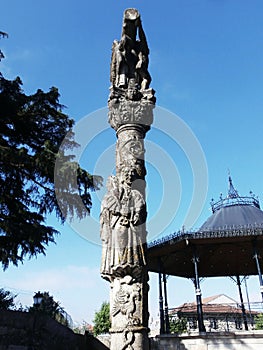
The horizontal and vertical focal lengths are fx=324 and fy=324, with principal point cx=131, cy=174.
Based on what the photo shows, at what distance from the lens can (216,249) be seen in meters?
15.1

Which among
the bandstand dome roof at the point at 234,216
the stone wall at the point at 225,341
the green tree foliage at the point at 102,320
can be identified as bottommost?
the stone wall at the point at 225,341

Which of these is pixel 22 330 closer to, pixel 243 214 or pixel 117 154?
pixel 117 154

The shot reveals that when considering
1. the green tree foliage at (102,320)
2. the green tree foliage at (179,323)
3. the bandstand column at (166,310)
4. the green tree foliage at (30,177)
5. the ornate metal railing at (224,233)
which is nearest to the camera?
the green tree foliage at (30,177)

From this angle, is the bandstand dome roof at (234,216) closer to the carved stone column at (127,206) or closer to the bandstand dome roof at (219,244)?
the bandstand dome roof at (219,244)

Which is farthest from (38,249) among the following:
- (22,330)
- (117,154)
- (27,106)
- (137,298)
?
(137,298)

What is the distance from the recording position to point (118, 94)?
19.4ft

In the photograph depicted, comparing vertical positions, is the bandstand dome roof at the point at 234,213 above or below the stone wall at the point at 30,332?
above

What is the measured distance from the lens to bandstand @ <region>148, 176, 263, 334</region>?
40.2 ft

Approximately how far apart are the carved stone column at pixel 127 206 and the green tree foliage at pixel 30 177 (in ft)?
16.0

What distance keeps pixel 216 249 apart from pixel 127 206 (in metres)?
11.6

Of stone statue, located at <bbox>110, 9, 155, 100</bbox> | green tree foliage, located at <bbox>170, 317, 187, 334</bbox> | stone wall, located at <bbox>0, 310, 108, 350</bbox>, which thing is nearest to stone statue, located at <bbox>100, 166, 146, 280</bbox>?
stone statue, located at <bbox>110, 9, 155, 100</bbox>

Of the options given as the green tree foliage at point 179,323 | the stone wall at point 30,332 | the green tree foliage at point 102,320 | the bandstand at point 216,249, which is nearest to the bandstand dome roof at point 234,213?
the bandstand at point 216,249

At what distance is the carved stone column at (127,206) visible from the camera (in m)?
4.19

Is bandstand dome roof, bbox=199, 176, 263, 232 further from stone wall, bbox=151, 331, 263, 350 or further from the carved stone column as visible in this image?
the carved stone column
